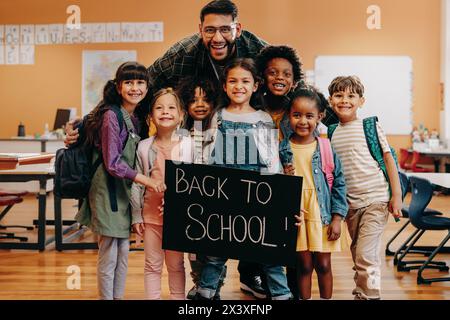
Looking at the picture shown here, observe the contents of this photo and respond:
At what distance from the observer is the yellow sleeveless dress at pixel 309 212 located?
87.4 inches

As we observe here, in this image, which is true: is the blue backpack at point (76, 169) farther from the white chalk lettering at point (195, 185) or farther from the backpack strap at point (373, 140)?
the backpack strap at point (373, 140)

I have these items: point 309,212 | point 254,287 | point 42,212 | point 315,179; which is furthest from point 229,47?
point 42,212

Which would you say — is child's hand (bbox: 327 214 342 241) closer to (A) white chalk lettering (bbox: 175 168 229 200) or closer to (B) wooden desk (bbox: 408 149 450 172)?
(A) white chalk lettering (bbox: 175 168 229 200)

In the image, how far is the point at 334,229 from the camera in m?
2.23

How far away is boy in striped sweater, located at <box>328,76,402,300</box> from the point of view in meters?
2.39

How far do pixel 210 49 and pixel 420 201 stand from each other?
78.3 inches

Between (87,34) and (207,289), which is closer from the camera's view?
(207,289)

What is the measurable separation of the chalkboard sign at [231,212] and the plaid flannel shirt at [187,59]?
68 cm

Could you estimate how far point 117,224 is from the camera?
2.35m

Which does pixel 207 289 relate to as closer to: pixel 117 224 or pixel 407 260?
pixel 117 224

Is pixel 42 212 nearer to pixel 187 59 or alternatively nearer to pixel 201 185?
pixel 187 59
